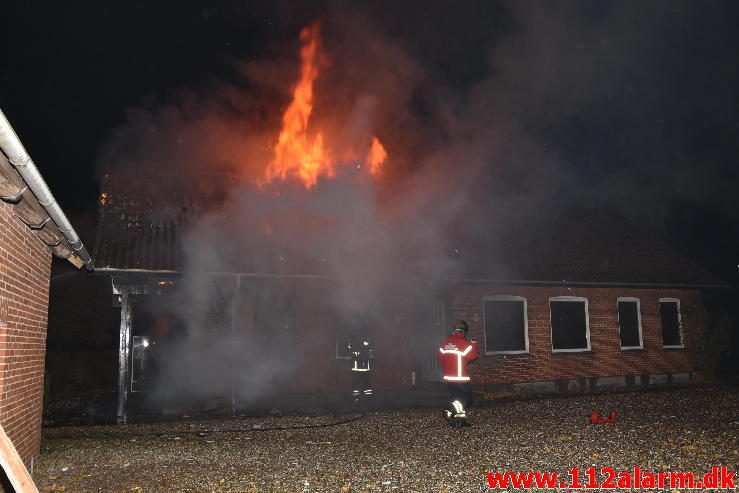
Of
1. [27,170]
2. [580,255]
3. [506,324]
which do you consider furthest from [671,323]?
[27,170]

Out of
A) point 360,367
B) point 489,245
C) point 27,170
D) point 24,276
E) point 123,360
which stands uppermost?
point 489,245

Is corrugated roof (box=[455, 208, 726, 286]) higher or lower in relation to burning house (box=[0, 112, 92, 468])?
higher

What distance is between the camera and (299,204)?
11.8 meters

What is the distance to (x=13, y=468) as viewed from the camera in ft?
9.99

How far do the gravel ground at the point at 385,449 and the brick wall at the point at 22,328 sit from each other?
0.70 m

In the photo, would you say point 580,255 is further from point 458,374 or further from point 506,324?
point 458,374

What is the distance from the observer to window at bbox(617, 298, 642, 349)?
14.5 m

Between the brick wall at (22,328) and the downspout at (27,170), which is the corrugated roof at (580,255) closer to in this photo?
the brick wall at (22,328)

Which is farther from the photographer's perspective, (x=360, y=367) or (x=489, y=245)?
(x=489, y=245)

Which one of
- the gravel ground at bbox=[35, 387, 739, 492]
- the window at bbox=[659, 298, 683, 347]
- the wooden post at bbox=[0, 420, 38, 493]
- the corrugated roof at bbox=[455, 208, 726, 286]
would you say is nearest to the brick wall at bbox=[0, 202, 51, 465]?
the gravel ground at bbox=[35, 387, 739, 492]

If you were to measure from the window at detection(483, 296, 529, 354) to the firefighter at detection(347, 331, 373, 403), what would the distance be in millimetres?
3549

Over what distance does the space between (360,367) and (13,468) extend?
27.0 feet

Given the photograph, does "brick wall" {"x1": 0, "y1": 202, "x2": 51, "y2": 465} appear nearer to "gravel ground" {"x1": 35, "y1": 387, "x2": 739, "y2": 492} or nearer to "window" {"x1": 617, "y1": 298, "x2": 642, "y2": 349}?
"gravel ground" {"x1": 35, "y1": 387, "x2": 739, "y2": 492}

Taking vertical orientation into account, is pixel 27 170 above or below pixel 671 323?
above
